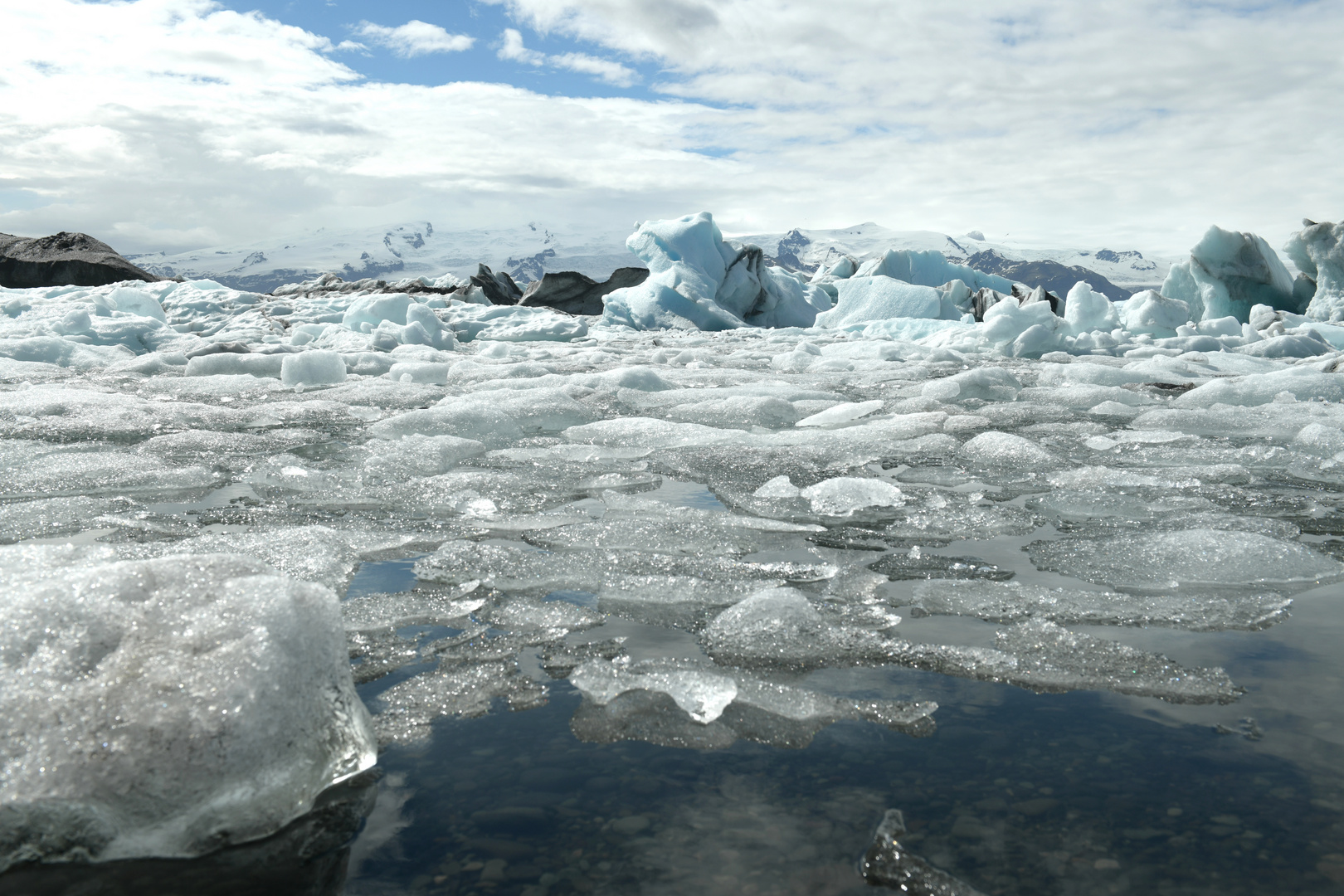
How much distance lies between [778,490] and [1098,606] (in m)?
1.17

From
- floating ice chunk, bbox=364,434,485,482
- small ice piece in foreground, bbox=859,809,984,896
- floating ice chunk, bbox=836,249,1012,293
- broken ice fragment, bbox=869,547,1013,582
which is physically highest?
floating ice chunk, bbox=836,249,1012,293

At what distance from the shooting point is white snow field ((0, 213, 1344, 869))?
108 cm

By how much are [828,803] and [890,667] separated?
0.47 meters

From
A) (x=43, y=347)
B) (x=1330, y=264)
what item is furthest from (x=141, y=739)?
(x=1330, y=264)

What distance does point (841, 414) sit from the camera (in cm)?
451

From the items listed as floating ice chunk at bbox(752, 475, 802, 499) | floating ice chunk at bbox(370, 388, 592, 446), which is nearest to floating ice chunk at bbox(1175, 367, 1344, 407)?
floating ice chunk at bbox(752, 475, 802, 499)

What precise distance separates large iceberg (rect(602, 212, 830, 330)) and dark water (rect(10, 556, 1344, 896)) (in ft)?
42.6

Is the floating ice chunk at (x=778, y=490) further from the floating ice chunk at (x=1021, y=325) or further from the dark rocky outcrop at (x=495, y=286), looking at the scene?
the dark rocky outcrop at (x=495, y=286)

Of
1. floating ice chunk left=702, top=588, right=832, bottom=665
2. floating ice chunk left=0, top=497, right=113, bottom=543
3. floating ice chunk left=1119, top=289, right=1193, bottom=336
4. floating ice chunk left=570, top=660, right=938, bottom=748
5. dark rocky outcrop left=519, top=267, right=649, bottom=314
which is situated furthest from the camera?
dark rocky outcrop left=519, top=267, right=649, bottom=314

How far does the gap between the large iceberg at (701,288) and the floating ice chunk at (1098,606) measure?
12.4 meters

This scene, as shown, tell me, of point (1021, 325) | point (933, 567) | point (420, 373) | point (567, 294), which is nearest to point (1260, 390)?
point (933, 567)

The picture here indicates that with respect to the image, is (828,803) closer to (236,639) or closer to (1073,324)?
(236,639)

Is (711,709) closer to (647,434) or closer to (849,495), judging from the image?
(849,495)

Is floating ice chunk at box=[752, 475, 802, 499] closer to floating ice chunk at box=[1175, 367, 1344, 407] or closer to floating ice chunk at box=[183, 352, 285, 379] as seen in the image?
floating ice chunk at box=[1175, 367, 1344, 407]
